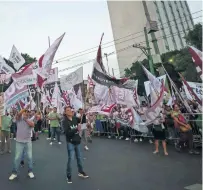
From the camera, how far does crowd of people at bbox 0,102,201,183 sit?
19.5 ft

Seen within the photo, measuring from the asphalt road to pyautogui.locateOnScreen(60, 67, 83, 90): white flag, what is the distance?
449cm

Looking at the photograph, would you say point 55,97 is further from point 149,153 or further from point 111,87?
point 149,153

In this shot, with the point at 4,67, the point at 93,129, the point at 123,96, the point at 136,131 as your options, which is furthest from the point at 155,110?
the point at 4,67

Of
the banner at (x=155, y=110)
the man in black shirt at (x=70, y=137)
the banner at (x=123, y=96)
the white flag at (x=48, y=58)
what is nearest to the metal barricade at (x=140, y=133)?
the banner at (x=155, y=110)

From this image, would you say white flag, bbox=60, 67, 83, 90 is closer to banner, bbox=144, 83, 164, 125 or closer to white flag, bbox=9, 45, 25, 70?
white flag, bbox=9, 45, 25, 70

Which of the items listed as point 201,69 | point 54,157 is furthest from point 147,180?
point 54,157

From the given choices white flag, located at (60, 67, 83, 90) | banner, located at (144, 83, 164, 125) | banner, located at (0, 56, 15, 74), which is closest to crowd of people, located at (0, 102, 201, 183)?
banner, located at (144, 83, 164, 125)

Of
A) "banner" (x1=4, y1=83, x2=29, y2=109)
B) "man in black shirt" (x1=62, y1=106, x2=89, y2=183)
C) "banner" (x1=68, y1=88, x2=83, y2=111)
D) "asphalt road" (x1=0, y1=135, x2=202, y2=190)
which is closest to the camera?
"asphalt road" (x1=0, y1=135, x2=202, y2=190)

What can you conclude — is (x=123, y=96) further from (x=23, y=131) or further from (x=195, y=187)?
(x=195, y=187)

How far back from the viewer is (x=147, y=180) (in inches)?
219

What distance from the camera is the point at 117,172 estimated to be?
6336mm

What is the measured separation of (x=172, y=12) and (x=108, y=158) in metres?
75.5

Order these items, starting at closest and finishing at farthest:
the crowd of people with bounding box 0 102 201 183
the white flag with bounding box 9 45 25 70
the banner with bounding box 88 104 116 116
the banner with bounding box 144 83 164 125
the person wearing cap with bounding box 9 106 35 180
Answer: the crowd of people with bounding box 0 102 201 183
the person wearing cap with bounding box 9 106 35 180
the banner with bounding box 144 83 164 125
the banner with bounding box 88 104 116 116
the white flag with bounding box 9 45 25 70

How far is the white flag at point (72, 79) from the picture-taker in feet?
40.7
